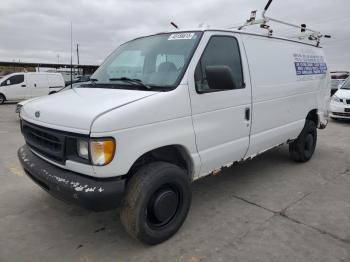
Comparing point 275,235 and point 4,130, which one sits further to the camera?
point 4,130

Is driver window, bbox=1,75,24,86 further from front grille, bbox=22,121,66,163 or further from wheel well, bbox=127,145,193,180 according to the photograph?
wheel well, bbox=127,145,193,180

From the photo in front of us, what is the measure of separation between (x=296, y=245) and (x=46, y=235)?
253 centimetres

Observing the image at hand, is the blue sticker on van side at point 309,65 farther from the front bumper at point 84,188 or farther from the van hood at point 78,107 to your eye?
the front bumper at point 84,188

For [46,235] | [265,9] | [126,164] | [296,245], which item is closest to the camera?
[126,164]

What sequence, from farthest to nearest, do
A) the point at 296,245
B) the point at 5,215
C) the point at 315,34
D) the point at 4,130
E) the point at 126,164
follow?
the point at 4,130, the point at 315,34, the point at 5,215, the point at 296,245, the point at 126,164

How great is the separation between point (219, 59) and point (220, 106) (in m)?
0.54

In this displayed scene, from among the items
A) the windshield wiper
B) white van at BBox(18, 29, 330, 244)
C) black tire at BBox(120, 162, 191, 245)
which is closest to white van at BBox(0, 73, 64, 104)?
white van at BBox(18, 29, 330, 244)

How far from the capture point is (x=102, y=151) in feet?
9.03

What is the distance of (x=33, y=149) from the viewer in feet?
11.8

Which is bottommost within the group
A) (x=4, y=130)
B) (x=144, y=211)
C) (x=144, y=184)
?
(x=4, y=130)

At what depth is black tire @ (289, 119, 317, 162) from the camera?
5.80 m

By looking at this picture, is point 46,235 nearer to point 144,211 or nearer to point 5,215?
point 5,215

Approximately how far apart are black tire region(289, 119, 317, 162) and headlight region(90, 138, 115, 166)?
3.98 metres

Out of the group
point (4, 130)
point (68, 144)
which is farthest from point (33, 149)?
point (4, 130)
